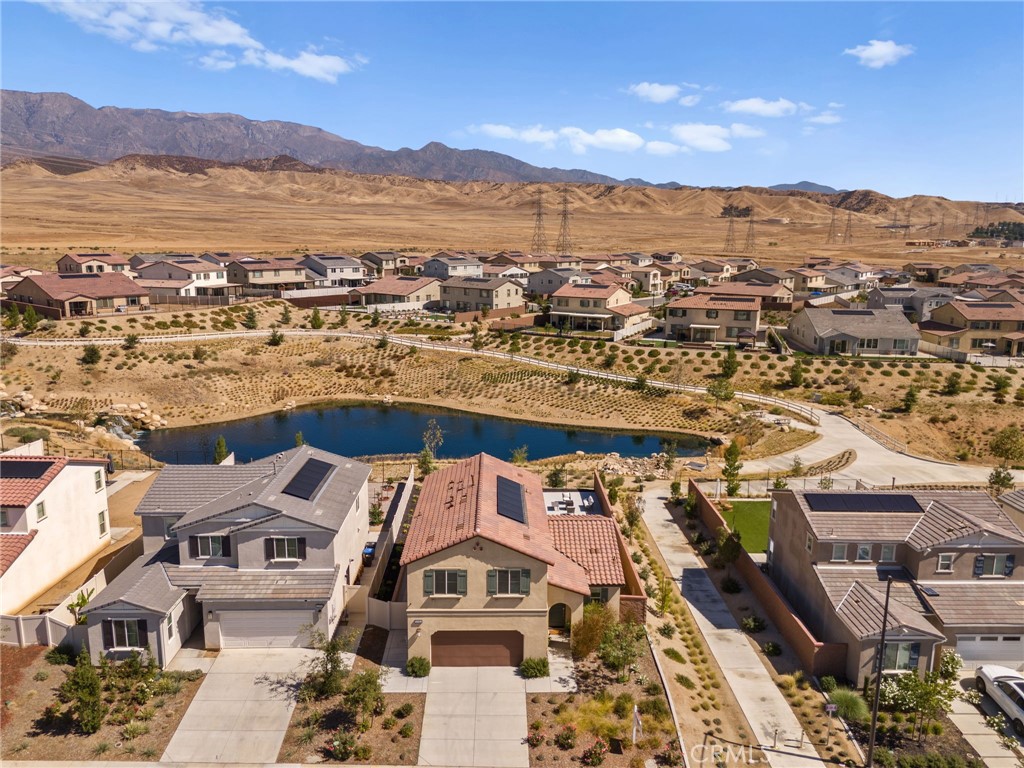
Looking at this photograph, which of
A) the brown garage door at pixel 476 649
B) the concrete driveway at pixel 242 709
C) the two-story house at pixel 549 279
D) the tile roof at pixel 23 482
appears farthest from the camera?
the two-story house at pixel 549 279

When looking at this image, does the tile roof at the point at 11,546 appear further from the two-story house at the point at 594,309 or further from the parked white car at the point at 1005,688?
the two-story house at the point at 594,309

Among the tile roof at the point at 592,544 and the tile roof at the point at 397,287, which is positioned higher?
the tile roof at the point at 397,287

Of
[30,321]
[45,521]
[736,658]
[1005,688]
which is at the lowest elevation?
[736,658]

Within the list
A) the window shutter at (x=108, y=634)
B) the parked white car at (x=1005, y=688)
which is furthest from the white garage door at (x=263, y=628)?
the parked white car at (x=1005, y=688)

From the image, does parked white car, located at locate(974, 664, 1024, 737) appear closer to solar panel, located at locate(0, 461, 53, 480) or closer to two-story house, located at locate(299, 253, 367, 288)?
solar panel, located at locate(0, 461, 53, 480)

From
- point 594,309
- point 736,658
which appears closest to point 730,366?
point 594,309

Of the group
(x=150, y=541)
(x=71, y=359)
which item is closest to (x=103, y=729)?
(x=150, y=541)

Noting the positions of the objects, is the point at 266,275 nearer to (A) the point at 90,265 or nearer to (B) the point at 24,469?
(A) the point at 90,265
